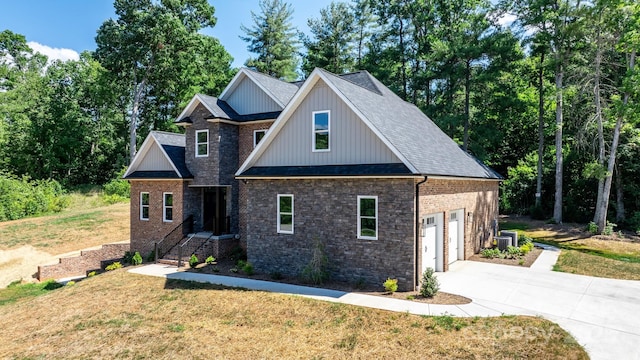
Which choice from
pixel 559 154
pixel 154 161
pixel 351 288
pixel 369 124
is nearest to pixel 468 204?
pixel 369 124

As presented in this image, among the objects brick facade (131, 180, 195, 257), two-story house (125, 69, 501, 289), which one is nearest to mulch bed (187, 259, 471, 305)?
two-story house (125, 69, 501, 289)

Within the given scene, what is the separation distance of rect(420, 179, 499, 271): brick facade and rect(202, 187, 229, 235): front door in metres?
10.8

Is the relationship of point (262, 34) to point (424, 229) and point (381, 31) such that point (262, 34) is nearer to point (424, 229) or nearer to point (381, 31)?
point (381, 31)

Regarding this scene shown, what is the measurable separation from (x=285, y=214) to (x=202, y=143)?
735 centimetres

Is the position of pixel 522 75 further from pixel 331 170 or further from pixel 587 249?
pixel 331 170

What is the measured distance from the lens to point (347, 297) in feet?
38.6

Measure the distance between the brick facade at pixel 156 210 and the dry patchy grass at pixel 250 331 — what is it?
687 cm

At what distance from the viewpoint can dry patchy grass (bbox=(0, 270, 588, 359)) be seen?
8469mm

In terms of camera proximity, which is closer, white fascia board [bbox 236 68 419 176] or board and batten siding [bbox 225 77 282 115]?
white fascia board [bbox 236 68 419 176]

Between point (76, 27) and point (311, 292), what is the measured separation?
152ft

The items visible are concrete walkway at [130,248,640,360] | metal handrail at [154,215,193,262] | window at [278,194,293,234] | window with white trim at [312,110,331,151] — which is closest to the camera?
concrete walkway at [130,248,640,360]

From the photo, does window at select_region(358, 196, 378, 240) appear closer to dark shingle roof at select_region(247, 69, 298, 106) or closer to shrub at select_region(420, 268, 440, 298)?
shrub at select_region(420, 268, 440, 298)

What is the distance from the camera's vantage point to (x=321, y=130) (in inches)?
565

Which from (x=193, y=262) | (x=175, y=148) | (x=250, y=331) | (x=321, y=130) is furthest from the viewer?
(x=175, y=148)
